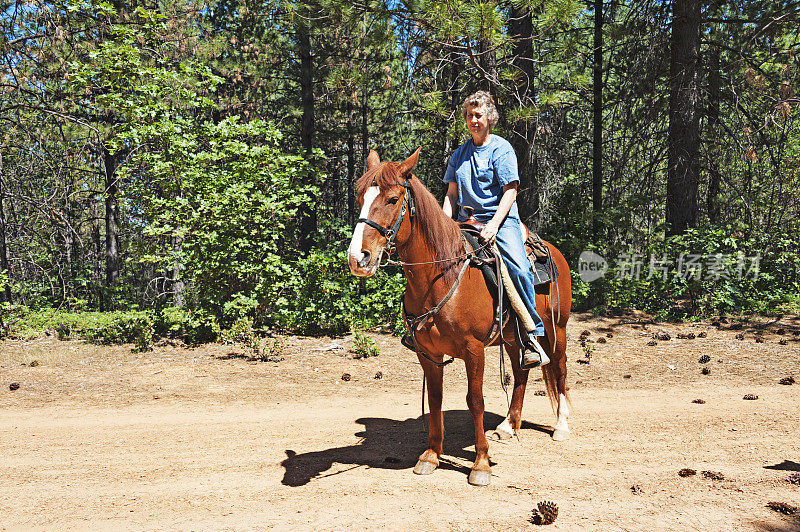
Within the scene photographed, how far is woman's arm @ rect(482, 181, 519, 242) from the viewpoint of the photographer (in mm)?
4312

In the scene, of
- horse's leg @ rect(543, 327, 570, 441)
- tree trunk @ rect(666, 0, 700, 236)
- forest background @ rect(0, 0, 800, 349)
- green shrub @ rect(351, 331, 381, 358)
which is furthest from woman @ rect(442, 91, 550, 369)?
tree trunk @ rect(666, 0, 700, 236)

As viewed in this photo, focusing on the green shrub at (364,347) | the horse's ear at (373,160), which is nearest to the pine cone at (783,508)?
the horse's ear at (373,160)

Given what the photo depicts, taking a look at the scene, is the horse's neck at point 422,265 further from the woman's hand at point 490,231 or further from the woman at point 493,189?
the woman at point 493,189

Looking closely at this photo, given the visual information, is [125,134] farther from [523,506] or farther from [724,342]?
[724,342]

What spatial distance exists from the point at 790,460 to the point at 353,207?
68.7ft

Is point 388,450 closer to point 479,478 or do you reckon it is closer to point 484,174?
point 479,478

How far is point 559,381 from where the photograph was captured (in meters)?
5.56

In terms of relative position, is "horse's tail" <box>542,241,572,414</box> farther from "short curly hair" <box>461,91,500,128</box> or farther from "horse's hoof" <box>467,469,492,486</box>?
"short curly hair" <box>461,91,500,128</box>

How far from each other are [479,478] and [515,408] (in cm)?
149

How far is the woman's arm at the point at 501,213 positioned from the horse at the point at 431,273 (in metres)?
0.23

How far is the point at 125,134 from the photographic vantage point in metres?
9.29

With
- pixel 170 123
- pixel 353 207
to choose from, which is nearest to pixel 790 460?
pixel 170 123

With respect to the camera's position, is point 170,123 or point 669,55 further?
point 669,55

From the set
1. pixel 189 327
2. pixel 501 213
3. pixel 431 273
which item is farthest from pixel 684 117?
pixel 189 327
